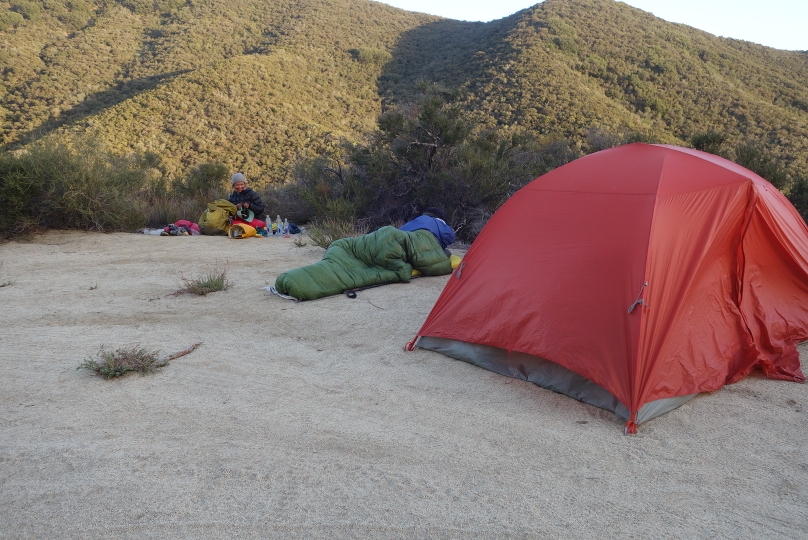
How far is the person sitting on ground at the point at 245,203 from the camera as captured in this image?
33.8ft

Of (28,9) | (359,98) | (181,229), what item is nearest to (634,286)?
(181,229)

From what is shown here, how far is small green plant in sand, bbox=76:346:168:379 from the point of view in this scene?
12.3ft

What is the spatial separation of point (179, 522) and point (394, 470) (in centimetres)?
98

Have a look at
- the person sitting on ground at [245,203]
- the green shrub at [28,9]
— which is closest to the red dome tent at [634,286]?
the person sitting on ground at [245,203]

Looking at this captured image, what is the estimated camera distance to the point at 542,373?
3766 millimetres

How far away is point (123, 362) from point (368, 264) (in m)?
3.13

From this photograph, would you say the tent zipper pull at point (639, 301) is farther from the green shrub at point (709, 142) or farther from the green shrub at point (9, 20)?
the green shrub at point (9, 20)

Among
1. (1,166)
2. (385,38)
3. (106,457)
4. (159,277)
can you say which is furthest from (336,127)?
(106,457)

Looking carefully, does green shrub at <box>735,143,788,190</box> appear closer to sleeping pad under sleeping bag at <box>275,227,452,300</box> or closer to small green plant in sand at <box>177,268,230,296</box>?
sleeping pad under sleeping bag at <box>275,227,452,300</box>

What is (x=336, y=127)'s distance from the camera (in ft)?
94.2

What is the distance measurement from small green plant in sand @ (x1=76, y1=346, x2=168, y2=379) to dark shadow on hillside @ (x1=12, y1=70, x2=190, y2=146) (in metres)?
26.1

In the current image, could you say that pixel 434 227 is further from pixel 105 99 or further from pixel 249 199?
pixel 105 99

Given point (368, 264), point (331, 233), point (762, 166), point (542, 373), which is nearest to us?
point (542, 373)

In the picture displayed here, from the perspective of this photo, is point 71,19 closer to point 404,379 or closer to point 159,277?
point 159,277
